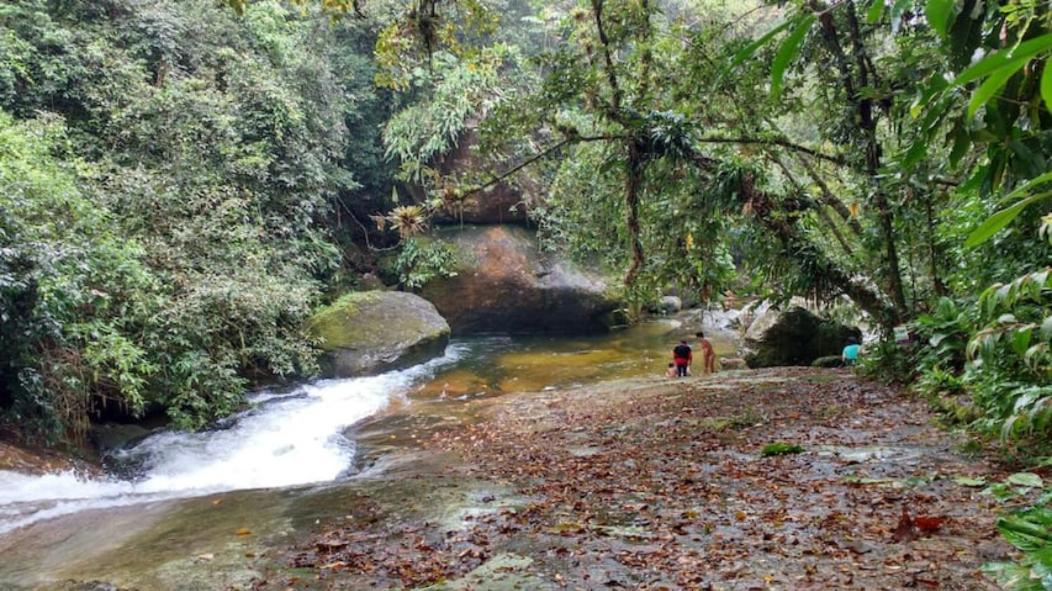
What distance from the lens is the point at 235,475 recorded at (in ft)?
28.5

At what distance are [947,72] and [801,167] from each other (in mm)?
8920

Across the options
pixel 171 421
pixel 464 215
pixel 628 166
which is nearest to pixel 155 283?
pixel 171 421

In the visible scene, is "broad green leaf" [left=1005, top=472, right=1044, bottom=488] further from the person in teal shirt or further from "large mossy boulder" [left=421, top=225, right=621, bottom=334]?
"large mossy boulder" [left=421, top=225, right=621, bottom=334]

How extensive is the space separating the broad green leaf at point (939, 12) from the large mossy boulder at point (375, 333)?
1344 cm

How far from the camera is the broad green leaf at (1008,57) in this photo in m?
0.70

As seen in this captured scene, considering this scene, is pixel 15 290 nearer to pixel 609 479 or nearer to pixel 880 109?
pixel 609 479

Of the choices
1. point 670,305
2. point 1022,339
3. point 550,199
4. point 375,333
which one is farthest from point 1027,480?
point 670,305

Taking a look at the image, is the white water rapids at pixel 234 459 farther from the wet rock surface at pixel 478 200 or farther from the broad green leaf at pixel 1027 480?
the wet rock surface at pixel 478 200

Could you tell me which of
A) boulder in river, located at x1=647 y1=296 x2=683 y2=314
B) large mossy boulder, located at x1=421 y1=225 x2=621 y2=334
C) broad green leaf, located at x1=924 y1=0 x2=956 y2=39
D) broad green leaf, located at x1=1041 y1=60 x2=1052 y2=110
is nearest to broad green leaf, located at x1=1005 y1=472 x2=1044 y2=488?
broad green leaf, located at x1=924 y1=0 x2=956 y2=39

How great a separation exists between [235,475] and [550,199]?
6586 millimetres

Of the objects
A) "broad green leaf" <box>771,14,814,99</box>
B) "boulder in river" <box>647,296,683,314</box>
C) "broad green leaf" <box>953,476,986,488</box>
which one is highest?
"broad green leaf" <box>771,14,814,99</box>

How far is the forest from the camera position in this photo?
6184 millimetres

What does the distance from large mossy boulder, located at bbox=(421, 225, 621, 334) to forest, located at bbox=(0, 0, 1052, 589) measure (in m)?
5.79

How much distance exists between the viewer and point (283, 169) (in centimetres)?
1543
